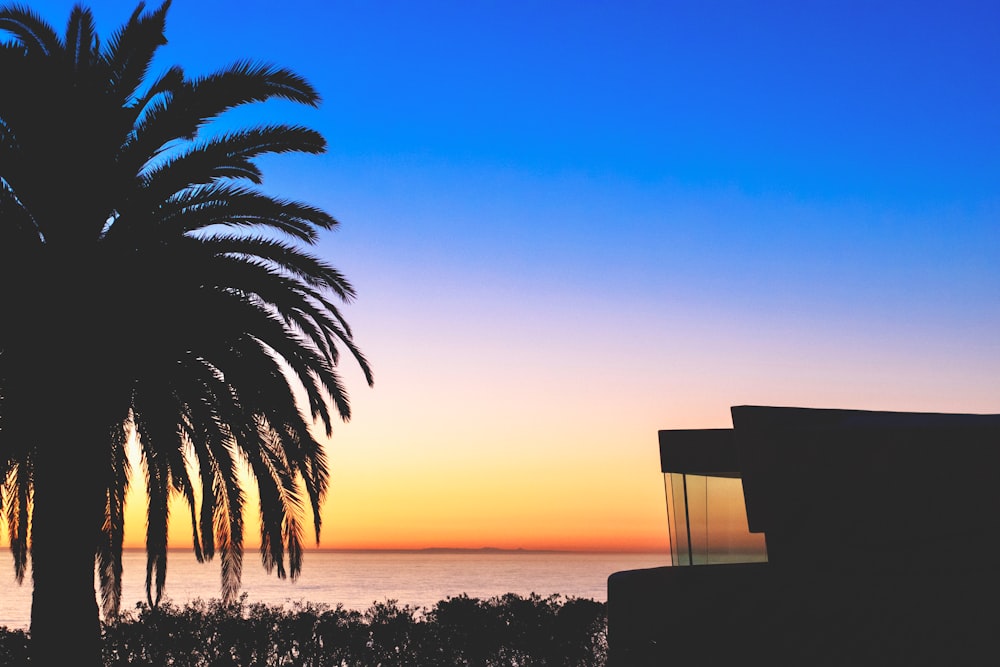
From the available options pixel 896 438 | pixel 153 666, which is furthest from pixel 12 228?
pixel 896 438

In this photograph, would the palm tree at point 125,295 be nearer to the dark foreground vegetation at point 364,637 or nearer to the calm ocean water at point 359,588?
the dark foreground vegetation at point 364,637

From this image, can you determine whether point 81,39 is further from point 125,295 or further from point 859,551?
point 859,551

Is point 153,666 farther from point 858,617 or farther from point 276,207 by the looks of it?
point 858,617

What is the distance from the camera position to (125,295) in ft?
38.6

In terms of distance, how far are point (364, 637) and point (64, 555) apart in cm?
587

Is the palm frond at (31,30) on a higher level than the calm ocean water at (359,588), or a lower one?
higher

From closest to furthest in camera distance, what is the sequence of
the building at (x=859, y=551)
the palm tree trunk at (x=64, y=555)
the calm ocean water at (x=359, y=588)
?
1. the building at (x=859, y=551)
2. the palm tree trunk at (x=64, y=555)
3. the calm ocean water at (x=359, y=588)

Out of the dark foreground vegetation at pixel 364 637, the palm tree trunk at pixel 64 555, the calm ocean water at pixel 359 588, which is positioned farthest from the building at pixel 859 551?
the calm ocean water at pixel 359 588

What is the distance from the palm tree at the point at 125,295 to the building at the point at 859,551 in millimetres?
6199

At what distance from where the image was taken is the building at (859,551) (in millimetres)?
10258

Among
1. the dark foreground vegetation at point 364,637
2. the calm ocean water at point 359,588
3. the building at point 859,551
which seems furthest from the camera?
the calm ocean water at point 359,588

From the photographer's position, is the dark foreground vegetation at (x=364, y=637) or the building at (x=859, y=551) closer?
the building at (x=859, y=551)

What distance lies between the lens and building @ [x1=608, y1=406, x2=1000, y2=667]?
404 inches

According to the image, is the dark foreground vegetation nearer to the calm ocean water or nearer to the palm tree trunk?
the palm tree trunk
